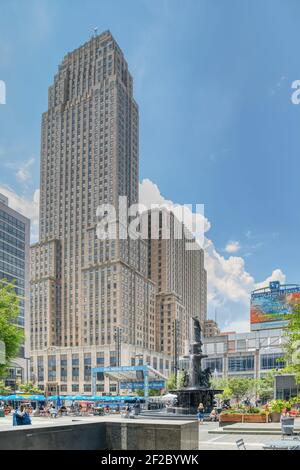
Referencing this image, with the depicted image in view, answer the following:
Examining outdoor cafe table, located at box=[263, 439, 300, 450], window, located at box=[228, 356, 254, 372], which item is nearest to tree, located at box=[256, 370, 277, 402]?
window, located at box=[228, 356, 254, 372]

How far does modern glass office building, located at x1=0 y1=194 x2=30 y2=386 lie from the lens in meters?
115

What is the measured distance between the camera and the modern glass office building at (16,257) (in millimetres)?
114625

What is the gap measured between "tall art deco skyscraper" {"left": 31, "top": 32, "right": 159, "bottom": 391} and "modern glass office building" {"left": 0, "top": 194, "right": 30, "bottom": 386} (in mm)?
37315

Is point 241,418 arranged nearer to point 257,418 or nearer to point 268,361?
point 257,418

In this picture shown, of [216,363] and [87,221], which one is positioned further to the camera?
[87,221]

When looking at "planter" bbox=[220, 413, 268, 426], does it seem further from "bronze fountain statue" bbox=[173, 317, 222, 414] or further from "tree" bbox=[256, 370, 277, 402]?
"tree" bbox=[256, 370, 277, 402]

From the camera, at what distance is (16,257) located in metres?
119

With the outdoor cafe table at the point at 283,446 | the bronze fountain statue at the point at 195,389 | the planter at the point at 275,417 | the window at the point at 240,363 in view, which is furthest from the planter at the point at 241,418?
the window at the point at 240,363

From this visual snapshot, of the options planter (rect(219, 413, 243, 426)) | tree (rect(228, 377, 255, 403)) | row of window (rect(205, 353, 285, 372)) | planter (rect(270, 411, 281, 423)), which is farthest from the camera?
row of window (rect(205, 353, 285, 372))

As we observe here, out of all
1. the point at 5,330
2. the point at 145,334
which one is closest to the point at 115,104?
the point at 145,334

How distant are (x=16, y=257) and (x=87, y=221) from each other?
4939 centimetres

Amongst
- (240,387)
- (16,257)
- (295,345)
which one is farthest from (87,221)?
(295,345)
